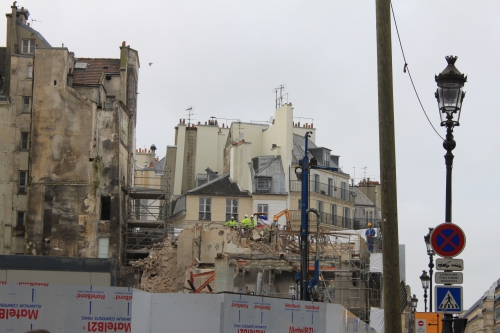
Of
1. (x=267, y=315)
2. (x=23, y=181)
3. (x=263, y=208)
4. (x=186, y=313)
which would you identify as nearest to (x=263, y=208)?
(x=263, y=208)

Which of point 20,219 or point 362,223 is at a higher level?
point 362,223

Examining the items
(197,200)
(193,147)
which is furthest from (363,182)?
(197,200)

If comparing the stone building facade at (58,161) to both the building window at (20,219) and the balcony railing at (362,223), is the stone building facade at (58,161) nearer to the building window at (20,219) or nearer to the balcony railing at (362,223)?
the building window at (20,219)

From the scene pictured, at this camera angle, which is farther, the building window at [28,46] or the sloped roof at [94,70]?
the building window at [28,46]

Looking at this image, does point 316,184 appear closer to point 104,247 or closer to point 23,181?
point 104,247

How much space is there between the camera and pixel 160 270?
46.8 metres

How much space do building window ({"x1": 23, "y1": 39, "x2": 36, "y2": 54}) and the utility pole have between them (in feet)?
140

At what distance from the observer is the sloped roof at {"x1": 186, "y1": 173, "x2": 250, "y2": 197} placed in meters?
61.7

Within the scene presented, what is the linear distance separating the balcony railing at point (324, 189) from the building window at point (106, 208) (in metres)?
18.3

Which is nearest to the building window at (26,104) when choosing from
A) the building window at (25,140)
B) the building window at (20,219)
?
the building window at (25,140)

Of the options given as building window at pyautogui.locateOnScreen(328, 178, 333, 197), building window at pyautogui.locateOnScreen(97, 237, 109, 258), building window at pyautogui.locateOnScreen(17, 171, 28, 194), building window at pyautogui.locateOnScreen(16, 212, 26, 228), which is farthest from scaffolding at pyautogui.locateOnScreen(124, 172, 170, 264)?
building window at pyautogui.locateOnScreen(328, 178, 333, 197)

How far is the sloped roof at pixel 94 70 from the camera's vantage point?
51.9 metres

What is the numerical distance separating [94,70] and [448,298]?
42.3 meters

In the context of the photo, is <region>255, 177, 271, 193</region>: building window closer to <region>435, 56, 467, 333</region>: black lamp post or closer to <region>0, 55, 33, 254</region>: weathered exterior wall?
<region>0, 55, 33, 254</region>: weathered exterior wall
